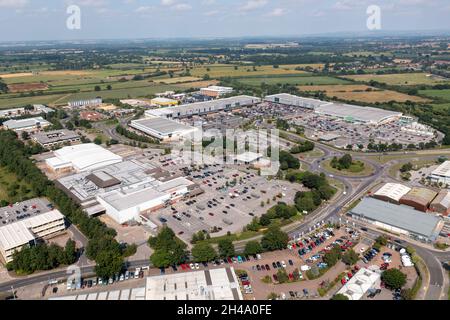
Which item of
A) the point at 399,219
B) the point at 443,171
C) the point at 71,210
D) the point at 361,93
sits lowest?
the point at 399,219

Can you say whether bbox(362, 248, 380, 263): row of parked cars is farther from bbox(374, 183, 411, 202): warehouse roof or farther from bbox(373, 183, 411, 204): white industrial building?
bbox(374, 183, 411, 202): warehouse roof

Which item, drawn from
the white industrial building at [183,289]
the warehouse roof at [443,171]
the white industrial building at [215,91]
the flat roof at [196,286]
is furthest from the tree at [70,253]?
the white industrial building at [215,91]

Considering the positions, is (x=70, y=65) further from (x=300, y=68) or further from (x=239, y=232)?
(x=239, y=232)

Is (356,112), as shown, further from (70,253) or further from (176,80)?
(176,80)

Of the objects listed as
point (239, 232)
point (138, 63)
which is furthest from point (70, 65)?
point (239, 232)

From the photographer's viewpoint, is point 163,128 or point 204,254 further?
point 163,128

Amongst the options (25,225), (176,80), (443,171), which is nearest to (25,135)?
(25,225)

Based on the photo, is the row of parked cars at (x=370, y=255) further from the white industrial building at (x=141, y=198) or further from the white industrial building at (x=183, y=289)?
the white industrial building at (x=141, y=198)
